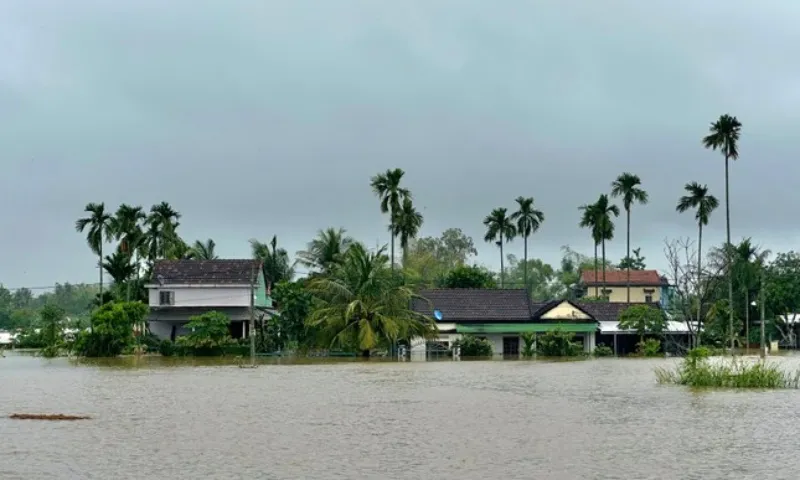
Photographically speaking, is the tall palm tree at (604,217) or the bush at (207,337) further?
the tall palm tree at (604,217)

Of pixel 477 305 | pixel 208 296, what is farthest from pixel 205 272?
pixel 477 305

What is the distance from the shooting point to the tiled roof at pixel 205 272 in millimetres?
60031

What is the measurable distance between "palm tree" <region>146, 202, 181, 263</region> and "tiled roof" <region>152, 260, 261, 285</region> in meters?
11.5

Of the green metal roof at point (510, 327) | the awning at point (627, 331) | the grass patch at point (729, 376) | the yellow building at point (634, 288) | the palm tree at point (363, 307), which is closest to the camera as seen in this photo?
the grass patch at point (729, 376)

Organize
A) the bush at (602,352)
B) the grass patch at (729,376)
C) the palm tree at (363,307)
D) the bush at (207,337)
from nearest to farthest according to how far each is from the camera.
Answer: the grass patch at (729,376) < the palm tree at (363,307) < the bush at (207,337) < the bush at (602,352)

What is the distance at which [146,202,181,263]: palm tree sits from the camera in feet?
240

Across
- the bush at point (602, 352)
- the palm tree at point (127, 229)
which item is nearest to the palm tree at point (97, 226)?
the palm tree at point (127, 229)

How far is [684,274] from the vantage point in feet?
157

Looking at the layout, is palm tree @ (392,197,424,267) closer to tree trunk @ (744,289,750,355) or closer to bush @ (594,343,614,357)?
bush @ (594,343,614,357)

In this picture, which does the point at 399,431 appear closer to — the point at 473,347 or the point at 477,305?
the point at 473,347

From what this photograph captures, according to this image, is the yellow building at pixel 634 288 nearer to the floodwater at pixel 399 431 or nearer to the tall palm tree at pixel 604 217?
the tall palm tree at pixel 604 217

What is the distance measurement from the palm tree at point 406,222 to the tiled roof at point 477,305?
558cm

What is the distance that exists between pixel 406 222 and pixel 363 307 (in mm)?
15630

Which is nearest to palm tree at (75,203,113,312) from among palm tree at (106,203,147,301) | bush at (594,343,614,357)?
palm tree at (106,203,147,301)
